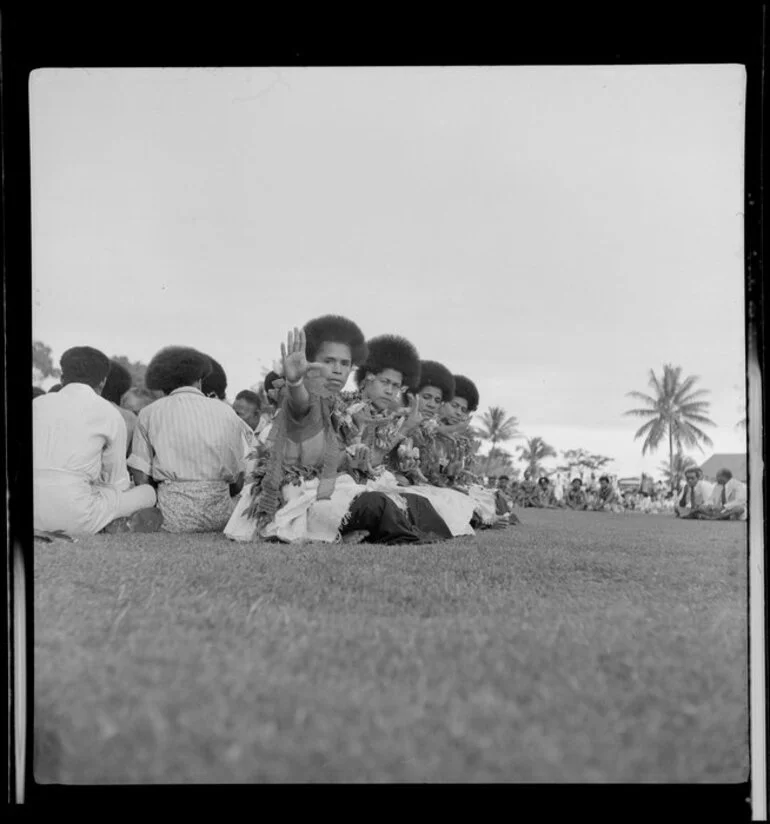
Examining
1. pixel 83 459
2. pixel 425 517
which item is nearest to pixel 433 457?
pixel 425 517

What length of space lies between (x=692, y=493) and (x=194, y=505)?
8.01ft

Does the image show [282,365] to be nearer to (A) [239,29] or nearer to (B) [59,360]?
(B) [59,360]

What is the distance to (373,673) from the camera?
2199mm

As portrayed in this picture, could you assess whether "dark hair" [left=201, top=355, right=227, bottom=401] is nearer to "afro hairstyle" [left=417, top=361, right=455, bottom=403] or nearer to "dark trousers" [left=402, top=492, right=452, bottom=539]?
"afro hairstyle" [left=417, top=361, right=455, bottom=403]

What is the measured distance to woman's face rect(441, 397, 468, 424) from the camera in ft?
14.2

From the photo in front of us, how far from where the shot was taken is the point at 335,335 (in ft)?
12.5

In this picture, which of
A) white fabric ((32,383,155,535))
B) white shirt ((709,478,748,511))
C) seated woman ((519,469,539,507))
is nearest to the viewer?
white shirt ((709,478,748,511))

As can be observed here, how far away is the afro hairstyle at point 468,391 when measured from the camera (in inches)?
148

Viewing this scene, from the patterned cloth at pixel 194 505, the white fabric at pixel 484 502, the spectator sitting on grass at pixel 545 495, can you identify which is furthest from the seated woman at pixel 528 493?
the patterned cloth at pixel 194 505

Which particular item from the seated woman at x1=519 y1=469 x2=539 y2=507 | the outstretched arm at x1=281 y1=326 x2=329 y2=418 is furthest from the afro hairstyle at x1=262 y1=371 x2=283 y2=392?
the seated woman at x1=519 y1=469 x2=539 y2=507

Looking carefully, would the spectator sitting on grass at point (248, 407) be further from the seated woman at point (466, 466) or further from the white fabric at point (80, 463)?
the seated woman at point (466, 466)

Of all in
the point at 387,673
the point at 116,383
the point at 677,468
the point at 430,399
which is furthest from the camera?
the point at 430,399

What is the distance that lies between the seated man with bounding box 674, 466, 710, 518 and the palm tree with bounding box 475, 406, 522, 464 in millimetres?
763

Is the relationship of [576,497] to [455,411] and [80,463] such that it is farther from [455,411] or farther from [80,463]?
[80,463]
